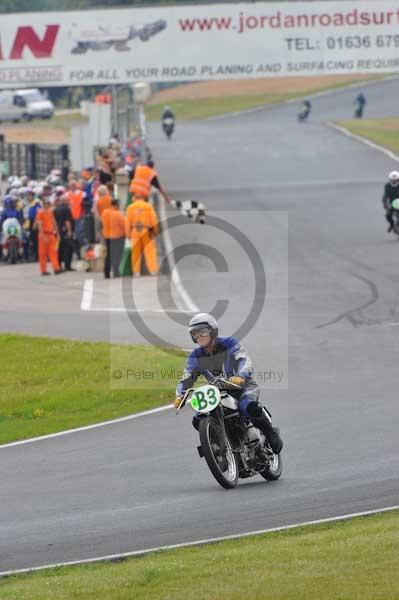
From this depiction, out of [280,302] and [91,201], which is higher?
[91,201]

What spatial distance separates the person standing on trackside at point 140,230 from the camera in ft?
91.3

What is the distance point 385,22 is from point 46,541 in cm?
2925

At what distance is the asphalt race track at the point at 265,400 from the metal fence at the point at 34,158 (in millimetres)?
4128

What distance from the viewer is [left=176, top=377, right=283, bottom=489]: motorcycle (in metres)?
11.4

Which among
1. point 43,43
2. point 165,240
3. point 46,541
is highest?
point 43,43

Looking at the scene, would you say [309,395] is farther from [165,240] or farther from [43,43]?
[43,43]

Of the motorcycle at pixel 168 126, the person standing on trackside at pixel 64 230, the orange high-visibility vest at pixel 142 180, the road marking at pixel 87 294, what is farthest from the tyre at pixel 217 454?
the motorcycle at pixel 168 126

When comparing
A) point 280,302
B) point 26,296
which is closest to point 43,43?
point 26,296

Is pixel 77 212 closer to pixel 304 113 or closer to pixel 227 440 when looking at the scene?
pixel 227 440

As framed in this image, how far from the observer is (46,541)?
33.5 feet

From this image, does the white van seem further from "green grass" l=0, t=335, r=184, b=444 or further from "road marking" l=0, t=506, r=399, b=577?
"road marking" l=0, t=506, r=399, b=577

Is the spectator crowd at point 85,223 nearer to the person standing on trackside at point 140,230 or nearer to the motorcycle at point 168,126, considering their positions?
the person standing on trackside at point 140,230

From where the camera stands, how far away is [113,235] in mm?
27859

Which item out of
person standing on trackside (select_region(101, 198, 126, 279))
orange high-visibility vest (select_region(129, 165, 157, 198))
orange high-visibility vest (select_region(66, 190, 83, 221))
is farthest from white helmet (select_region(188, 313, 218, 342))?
orange high-visibility vest (select_region(66, 190, 83, 221))
